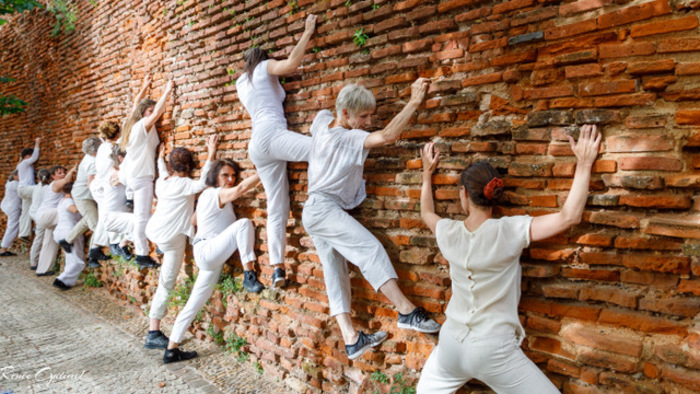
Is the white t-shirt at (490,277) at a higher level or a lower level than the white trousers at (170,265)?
higher

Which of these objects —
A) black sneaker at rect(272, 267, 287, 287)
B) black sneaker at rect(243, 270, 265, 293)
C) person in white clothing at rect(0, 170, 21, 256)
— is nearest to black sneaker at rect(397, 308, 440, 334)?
black sneaker at rect(272, 267, 287, 287)

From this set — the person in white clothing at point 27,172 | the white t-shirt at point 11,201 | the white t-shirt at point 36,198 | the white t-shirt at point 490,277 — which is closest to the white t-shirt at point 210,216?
the white t-shirt at point 490,277

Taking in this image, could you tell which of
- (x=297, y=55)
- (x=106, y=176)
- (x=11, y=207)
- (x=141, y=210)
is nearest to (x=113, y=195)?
(x=106, y=176)

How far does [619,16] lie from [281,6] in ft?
9.65

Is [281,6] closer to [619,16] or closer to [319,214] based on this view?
[319,214]

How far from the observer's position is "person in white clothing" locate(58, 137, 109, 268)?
7.15 m

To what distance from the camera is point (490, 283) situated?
8.19 ft

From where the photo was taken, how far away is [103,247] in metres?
7.38

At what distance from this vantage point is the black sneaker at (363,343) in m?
3.37

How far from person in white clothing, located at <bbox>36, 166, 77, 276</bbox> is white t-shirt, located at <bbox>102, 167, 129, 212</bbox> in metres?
2.14

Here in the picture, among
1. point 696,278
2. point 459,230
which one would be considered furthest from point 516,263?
point 696,278

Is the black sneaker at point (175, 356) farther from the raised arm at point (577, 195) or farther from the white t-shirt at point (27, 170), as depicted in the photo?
the white t-shirt at point (27, 170)

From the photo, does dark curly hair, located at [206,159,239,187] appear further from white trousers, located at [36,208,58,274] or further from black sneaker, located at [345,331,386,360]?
white trousers, located at [36,208,58,274]

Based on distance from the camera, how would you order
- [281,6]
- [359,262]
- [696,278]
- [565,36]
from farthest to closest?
[281,6], [359,262], [565,36], [696,278]
